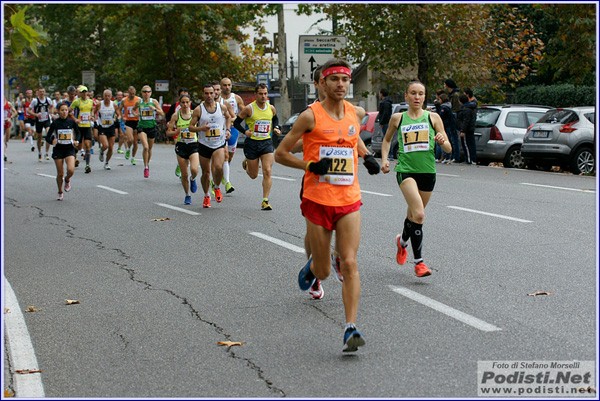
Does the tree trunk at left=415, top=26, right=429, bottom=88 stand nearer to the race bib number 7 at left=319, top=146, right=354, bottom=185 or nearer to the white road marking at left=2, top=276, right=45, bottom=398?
the white road marking at left=2, top=276, right=45, bottom=398

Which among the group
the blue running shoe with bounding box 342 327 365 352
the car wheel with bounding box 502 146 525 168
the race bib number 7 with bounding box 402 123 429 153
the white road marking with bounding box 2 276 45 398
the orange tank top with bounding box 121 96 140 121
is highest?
the race bib number 7 with bounding box 402 123 429 153

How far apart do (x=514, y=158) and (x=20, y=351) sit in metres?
19.5

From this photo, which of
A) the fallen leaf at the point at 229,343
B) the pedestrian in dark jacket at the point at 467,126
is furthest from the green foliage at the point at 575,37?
the fallen leaf at the point at 229,343

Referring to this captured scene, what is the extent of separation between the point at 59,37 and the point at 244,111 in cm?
5063

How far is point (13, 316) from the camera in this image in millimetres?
8406

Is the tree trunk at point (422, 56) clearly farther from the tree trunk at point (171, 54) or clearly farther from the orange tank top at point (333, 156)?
the orange tank top at point (333, 156)

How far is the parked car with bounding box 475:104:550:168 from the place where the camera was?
25.4m

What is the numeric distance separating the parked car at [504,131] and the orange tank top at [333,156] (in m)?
18.5

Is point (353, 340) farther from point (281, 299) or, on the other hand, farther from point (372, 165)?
point (281, 299)

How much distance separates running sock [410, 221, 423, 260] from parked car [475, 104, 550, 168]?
16.1 m

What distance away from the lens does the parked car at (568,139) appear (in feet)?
74.0

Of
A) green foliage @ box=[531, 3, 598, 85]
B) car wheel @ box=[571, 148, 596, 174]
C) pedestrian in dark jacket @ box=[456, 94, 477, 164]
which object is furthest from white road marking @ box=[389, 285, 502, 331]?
green foliage @ box=[531, 3, 598, 85]

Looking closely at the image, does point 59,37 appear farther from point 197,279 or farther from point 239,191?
point 197,279

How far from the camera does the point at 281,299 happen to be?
8.72 meters
